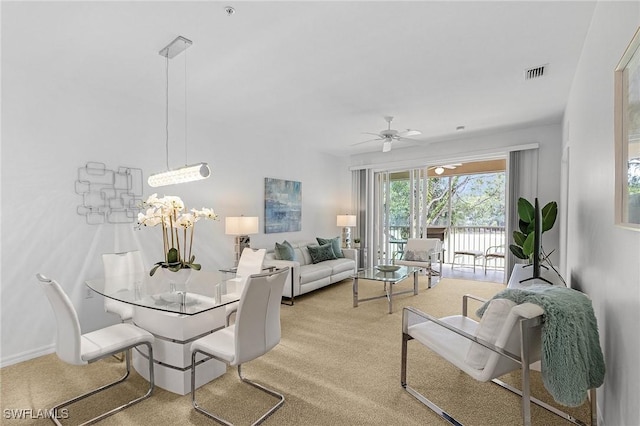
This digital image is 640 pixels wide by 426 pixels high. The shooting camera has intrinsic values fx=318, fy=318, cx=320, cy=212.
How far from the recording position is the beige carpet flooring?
2.10 m

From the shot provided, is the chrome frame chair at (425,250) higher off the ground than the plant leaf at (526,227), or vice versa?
the plant leaf at (526,227)

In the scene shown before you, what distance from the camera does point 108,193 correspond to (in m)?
3.59

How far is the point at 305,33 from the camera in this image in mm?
2434

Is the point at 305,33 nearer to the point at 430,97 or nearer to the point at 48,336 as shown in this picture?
the point at 430,97

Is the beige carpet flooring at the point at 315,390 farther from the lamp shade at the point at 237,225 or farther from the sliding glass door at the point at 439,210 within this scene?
the sliding glass door at the point at 439,210

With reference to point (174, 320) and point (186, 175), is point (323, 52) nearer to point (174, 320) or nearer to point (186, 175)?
point (186, 175)

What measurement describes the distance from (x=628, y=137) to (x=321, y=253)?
15.3 feet

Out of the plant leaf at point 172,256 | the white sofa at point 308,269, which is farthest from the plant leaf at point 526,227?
the plant leaf at point 172,256

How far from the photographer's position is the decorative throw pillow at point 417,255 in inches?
233

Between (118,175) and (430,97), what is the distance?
12.4 feet

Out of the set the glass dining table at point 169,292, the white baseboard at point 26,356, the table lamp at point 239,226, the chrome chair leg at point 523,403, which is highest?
the table lamp at point 239,226

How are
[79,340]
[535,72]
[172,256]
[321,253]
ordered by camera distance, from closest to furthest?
[79,340]
[172,256]
[535,72]
[321,253]

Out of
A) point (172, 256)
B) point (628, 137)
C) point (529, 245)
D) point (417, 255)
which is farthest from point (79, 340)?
point (417, 255)

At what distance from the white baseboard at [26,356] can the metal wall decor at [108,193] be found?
1281 mm
